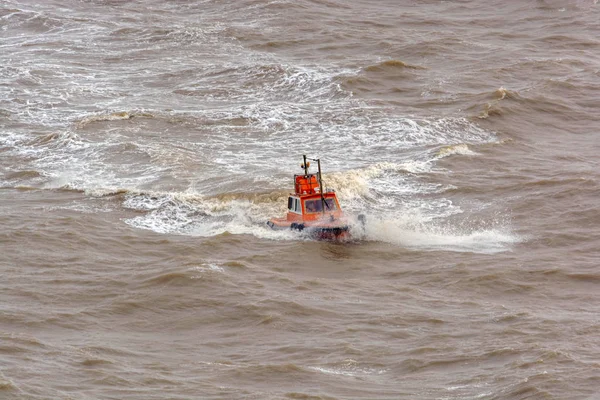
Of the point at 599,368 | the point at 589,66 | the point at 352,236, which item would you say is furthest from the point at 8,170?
the point at 589,66

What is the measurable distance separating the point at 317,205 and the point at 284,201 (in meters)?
2.64

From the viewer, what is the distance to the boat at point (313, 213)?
24172 mm

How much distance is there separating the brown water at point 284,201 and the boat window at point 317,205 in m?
0.92

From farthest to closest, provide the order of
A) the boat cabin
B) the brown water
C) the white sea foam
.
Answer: the boat cabin < the white sea foam < the brown water

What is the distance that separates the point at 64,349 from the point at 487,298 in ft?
26.5

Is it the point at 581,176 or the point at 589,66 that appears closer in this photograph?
the point at 581,176

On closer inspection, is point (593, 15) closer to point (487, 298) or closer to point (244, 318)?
point (487, 298)

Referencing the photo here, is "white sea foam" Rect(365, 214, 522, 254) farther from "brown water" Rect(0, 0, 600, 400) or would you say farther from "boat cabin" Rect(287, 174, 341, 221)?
"boat cabin" Rect(287, 174, 341, 221)

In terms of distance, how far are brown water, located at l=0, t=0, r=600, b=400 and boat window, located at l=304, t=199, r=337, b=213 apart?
3.00ft

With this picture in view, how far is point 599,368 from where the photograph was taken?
16.6m

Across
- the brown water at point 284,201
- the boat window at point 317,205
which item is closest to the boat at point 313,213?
the boat window at point 317,205

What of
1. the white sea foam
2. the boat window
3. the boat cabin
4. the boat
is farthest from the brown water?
the boat window

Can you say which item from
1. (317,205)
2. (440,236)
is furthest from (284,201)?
(440,236)

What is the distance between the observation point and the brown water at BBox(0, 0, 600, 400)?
17.1 meters
